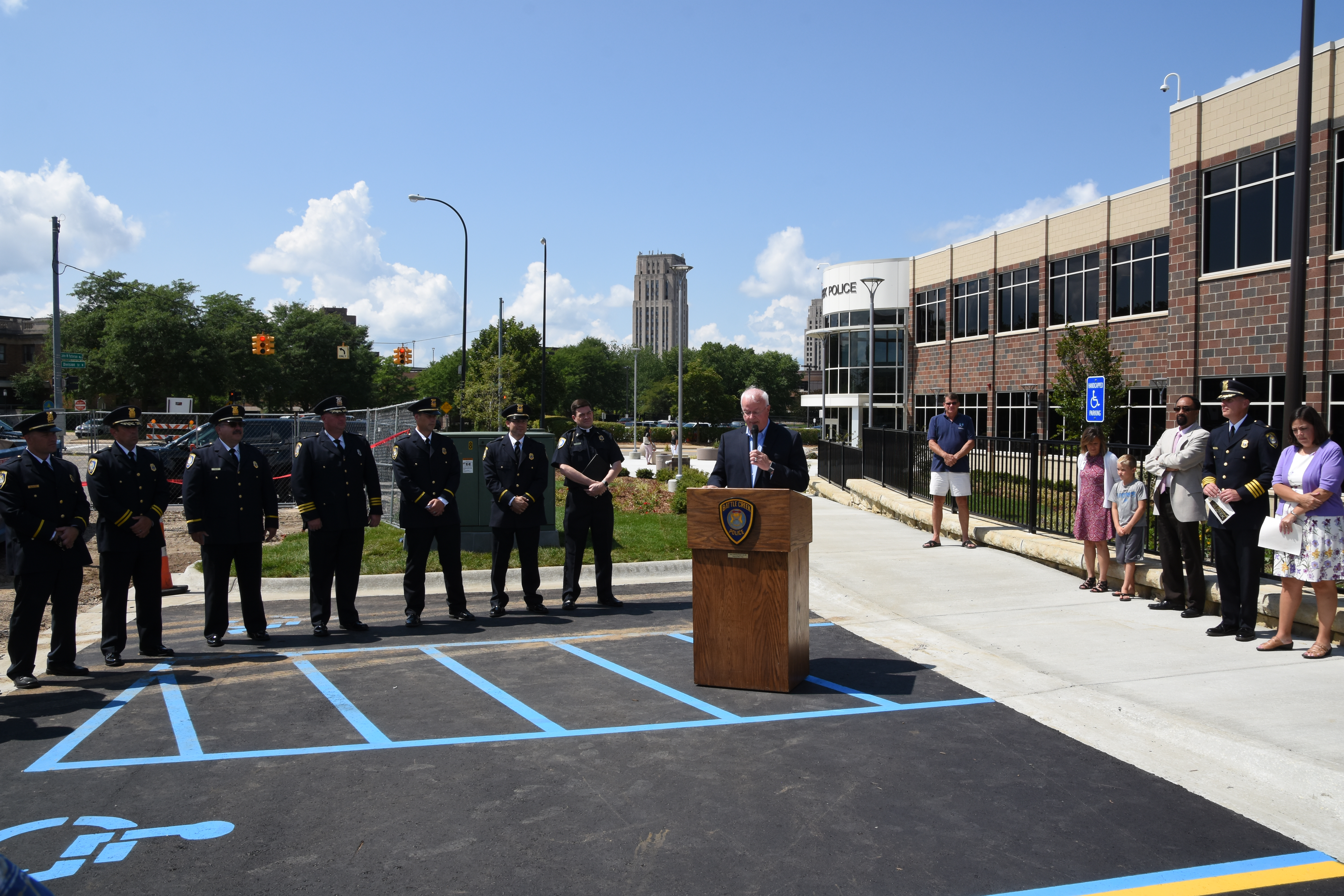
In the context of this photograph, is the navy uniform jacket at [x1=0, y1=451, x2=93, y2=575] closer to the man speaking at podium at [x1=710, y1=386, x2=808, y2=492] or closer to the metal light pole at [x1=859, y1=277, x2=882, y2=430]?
the man speaking at podium at [x1=710, y1=386, x2=808, y2=492]

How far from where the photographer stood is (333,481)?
8461mm

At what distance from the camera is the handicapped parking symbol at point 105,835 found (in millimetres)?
3783

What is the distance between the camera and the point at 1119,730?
5.29 m

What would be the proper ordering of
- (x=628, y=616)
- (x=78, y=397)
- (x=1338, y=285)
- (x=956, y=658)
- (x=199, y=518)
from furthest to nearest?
(x=78, y=397), (x=1338, y=285), (x=628, y=616), (x=199, y=518), (x=956, y=658)

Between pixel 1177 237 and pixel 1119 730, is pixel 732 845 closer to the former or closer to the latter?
pixel 1119 730

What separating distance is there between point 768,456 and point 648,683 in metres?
1.79

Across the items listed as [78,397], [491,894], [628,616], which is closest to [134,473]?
[628,616]

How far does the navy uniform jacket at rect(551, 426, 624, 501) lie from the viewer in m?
9.43

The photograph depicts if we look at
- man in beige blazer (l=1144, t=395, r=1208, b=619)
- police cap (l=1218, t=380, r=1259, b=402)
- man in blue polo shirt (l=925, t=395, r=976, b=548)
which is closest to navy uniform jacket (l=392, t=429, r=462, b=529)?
man in blue polo shirt (l=925, t=395, r=976, b=548)

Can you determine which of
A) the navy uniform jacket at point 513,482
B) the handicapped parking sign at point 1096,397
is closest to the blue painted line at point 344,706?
the navy uniform jacket at point 513,482

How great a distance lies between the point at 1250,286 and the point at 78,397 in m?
76.5

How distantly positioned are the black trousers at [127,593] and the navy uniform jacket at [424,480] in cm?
214

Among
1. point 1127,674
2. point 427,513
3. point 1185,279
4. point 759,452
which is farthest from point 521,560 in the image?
point 1185,279

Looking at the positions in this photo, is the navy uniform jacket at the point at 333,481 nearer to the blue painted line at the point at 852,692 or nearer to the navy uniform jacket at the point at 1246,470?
the blue painted line at the point at 852,692
